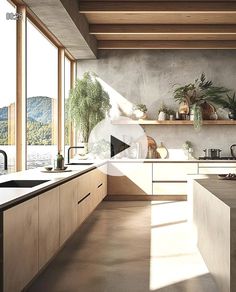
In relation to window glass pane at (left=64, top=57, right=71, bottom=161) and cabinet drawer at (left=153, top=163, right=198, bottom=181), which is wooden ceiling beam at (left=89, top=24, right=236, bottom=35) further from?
cabinet drawer at (left=153, top=163, right=198, bottom=181)

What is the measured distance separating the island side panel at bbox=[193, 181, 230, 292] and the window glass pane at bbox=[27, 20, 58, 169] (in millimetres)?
2546

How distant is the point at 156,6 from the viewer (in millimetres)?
6016

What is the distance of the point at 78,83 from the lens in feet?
25.2

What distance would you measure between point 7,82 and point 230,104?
15.5ft

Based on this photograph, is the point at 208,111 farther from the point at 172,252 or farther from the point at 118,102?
the point at 172,252

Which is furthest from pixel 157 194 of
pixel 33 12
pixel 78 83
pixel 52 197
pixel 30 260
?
pixel 30 260

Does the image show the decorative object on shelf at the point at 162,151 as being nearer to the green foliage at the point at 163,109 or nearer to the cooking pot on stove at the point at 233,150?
the green foliage at the point at 163,109

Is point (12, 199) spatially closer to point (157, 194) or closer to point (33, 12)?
point (33, 12)

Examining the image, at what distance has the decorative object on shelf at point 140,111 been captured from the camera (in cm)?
842

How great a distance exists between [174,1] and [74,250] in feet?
11.3

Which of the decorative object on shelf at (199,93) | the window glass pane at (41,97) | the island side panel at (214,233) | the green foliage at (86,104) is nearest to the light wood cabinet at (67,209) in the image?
the island side panel at (214,233)

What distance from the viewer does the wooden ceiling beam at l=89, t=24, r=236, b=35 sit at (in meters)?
7.10
